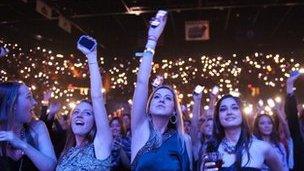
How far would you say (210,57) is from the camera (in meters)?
18.5

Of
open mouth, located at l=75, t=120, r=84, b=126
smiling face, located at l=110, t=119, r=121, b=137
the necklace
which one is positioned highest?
smiling face, located at l=110, t=119, r=121, b=137

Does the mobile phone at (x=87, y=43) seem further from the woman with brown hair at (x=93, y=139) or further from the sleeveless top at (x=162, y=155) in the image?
the sleeveless top at (x=162, y=155)

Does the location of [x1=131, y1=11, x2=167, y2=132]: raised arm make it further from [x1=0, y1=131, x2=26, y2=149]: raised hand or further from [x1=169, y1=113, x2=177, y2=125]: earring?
[x1=0, y1=131, x2=26, y2=149]: raised hand

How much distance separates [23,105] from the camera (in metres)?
3.53

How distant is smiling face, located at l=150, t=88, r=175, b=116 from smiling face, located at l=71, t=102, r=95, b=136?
54 cm

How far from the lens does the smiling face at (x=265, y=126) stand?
6578 millimetres

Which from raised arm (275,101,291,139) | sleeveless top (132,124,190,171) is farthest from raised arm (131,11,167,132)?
raised arm (275,101,291,139)

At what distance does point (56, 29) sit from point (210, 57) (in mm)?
6073

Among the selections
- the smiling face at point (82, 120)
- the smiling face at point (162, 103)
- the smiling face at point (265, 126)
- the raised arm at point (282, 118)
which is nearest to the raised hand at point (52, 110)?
the smiling face at point (82, 120)

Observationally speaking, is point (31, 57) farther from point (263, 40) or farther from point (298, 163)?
point (298, 163)

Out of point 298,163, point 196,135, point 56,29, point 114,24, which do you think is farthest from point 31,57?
point 298,163

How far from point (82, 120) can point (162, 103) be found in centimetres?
69

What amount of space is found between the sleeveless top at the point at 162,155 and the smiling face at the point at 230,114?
52 centimetres

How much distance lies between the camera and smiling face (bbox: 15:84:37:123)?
3.49m
